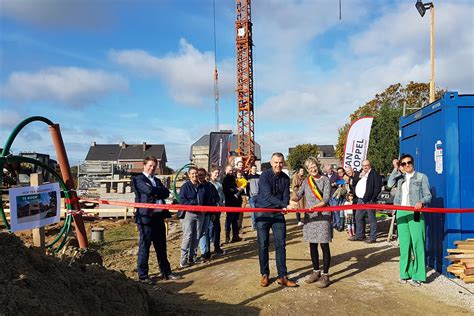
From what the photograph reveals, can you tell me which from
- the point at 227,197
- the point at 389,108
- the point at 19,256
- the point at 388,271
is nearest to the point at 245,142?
the point at 389,108

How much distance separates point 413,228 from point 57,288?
15.9ft

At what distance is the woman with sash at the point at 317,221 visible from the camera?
6.06 meters

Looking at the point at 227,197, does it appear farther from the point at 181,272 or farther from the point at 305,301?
the point at 305,301

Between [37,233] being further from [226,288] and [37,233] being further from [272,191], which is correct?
[272,191]

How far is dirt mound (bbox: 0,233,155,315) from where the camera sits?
2949 mm

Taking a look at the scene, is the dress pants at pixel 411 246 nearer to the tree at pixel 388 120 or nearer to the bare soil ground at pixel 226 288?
the bare soil ground at pixel 226 288

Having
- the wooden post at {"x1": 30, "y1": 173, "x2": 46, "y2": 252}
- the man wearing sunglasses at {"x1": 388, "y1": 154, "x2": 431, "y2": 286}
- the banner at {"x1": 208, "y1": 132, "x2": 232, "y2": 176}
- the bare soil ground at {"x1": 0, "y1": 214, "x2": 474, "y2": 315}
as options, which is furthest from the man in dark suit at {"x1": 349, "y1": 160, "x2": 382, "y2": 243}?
the banner at {"x1": 208, "y1": 132, "x2": 232, "y2": 176}

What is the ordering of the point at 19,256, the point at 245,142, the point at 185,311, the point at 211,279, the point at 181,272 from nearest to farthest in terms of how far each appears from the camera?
the point at 19,256 < the point at 185,311 < the point at 211,279 < the point at 181,272 < the point at 245,142

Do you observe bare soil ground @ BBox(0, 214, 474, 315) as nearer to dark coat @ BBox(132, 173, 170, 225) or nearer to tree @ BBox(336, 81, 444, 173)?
dark coat @ BBox(132, 173, 170, 225)

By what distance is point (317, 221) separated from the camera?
6.09 m

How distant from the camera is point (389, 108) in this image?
4194 cm

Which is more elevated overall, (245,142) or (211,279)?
(245,142)

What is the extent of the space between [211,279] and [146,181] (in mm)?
1868

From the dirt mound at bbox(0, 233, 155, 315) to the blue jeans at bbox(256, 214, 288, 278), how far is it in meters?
2.05
